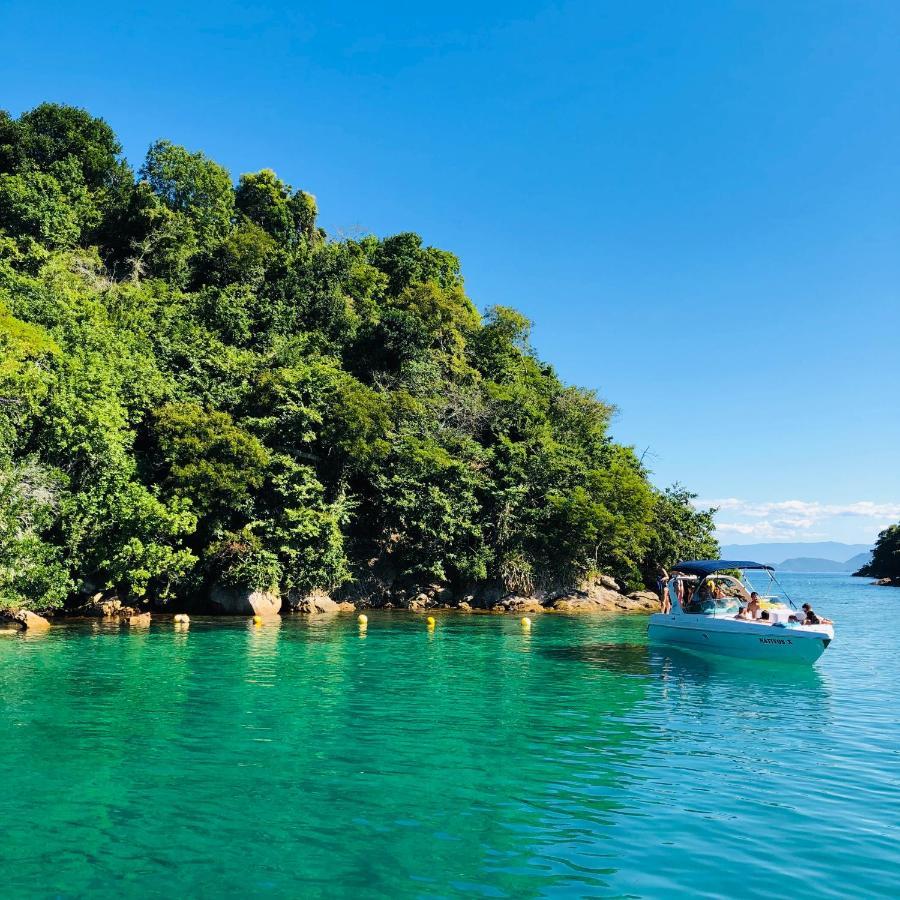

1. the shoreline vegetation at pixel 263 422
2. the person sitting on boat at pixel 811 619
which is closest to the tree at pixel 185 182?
the shoreline vegetation at pixel 263 422

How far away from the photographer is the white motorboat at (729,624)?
2086cm

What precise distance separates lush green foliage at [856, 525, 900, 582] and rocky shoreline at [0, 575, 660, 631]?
93309 mm

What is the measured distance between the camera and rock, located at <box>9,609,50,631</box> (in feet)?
86.2

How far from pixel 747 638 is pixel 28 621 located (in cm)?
2513

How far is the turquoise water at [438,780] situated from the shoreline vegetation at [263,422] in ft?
36.3

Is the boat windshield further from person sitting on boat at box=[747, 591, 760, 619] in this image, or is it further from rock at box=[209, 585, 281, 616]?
rock at box=[209, 585, 281, 616]

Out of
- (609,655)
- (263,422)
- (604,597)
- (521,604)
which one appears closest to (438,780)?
(609,655)

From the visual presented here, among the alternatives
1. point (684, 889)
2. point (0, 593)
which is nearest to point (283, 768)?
point (684, 889)

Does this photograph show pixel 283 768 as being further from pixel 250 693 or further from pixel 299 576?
pixel 299 576

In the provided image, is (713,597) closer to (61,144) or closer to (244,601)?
(244,601)

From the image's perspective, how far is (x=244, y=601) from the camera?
113ft

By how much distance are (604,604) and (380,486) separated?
16203mm

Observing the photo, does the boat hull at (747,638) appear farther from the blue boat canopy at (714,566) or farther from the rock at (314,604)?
the rock at (314,604)

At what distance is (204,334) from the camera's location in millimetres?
40844
